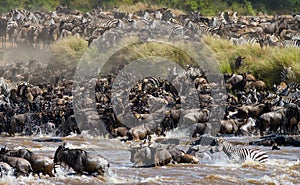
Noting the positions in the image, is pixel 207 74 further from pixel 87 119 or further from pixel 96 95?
pixel 87 119

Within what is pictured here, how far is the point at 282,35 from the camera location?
3094cm

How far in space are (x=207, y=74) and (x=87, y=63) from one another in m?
4.79

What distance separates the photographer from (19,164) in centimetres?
1155

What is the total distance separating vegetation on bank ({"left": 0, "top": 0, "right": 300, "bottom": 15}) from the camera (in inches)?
1866

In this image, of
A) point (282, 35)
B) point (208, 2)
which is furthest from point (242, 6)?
point (282, 35)

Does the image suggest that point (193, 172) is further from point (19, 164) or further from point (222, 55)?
point (222, 55)

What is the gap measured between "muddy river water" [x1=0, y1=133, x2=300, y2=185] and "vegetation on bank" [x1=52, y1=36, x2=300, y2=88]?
7.38 m

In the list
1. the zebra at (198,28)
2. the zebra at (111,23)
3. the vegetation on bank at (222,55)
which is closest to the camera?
the vegetation on bank at (222,55)

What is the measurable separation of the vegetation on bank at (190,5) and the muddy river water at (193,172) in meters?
32.4

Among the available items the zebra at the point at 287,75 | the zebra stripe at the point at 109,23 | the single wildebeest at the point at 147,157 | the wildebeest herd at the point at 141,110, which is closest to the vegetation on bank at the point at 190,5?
the zebra stripe at the point at 109,23

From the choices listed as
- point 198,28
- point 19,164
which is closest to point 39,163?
point 19,164

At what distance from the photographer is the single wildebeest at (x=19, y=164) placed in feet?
37.8

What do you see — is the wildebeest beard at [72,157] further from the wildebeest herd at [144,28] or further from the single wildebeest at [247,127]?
the wildebeest herd at [144,28]

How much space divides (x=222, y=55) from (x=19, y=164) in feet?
45.9
